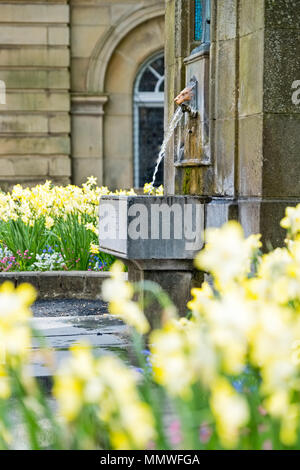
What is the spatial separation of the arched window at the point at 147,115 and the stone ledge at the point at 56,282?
9.33m

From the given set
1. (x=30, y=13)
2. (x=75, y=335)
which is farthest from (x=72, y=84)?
(x=75, y=335)

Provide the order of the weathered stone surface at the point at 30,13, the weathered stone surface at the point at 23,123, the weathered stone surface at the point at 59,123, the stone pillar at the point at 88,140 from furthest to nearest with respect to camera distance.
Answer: the stone pillar at the point at 88,140 < the weathered stone surface at the point at 59,123 < the weathered stone surface at the point at 23,123 < the weathered stone surface at the point at 30,13

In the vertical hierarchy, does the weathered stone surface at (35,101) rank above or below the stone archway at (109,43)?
below

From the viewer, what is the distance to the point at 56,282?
342 inches

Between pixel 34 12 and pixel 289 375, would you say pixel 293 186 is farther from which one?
pixel 34 12

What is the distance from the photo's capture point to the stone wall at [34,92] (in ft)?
56.0

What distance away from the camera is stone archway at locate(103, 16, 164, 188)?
1762 centimetres

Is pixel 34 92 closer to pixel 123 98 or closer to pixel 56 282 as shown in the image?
pixel 123 98

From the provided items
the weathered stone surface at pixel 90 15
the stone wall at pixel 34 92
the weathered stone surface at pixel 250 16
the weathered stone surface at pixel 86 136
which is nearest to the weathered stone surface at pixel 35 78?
the stone wall at pixel 34 92

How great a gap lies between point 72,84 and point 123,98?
1029 mm

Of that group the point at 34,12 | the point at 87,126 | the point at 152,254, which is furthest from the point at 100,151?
the point at 152,254

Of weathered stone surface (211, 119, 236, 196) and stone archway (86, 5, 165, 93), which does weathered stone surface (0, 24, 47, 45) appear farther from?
weathered stone surface (211, 119, 236, 196)

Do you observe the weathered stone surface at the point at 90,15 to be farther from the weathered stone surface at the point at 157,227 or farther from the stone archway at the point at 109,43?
the weathered stone surface at the point at 157,227

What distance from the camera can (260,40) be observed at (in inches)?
215
